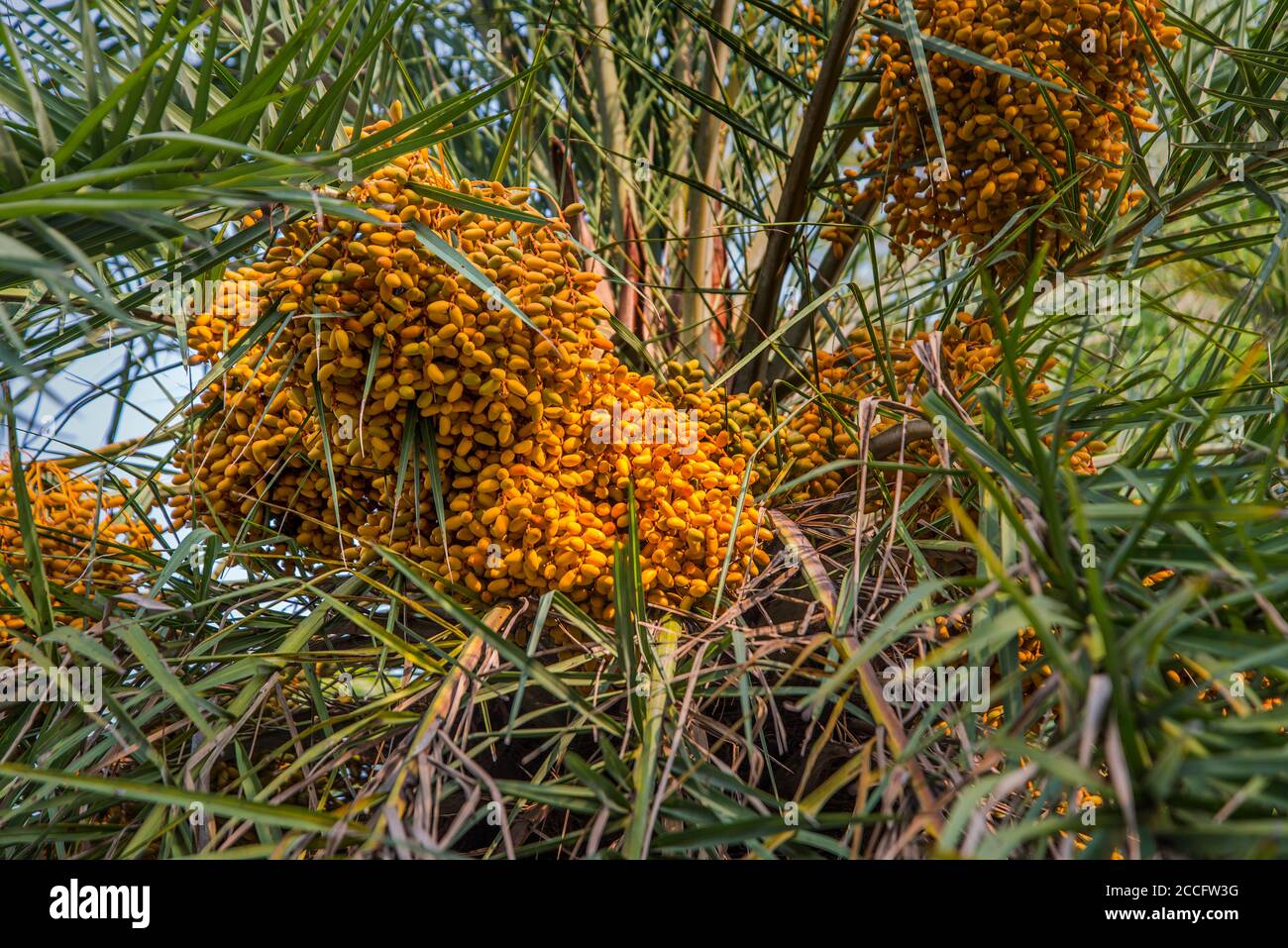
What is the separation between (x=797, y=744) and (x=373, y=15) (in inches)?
50.3

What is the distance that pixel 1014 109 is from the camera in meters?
1.80

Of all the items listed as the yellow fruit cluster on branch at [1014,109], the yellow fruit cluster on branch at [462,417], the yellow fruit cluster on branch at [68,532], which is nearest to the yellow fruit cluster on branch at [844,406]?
the yellow fruit cluster on branch at [462,417]

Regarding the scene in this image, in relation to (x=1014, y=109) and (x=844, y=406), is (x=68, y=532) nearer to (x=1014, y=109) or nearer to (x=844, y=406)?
(x=844, y=406)

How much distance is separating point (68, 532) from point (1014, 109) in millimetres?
1787

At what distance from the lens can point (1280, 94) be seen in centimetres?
233

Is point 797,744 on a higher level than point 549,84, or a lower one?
lower

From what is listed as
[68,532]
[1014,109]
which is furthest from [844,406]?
[68,532]

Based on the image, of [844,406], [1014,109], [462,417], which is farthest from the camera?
[844,406]

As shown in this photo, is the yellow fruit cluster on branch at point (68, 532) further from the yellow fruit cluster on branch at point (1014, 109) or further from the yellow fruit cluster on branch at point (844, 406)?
the yellow fruit cluster on branch at point (1014, 109)

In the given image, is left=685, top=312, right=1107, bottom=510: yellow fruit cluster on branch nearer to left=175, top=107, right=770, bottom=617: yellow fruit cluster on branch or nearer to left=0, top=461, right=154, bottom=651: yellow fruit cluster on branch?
left=175, top=107, right=770, bottom=617: yellow fruit cluster on branch

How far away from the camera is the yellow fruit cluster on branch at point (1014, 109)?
179 cm

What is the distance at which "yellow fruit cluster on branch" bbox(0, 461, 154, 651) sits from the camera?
6.43ft
